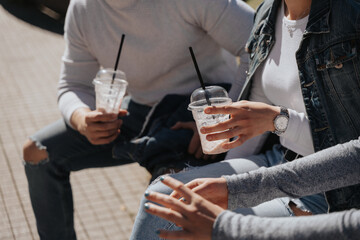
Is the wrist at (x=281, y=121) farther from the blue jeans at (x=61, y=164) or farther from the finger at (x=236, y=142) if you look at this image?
the blue jeans at (x=61, y=164)

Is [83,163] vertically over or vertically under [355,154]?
under

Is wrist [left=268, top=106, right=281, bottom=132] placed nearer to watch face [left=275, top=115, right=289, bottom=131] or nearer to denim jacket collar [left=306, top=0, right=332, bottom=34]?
watch face [left=275, top=115, right=289, bottom=131]

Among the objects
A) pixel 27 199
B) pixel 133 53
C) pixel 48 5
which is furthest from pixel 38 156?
pixel 48 5

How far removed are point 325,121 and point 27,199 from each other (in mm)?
2624

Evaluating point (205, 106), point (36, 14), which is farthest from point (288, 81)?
point (36, 14)

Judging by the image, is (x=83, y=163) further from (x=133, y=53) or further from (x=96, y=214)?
(x=96, y=214)

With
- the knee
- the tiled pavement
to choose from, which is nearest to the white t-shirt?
the knee

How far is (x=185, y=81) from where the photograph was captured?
106 inches

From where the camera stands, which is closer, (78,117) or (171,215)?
(171,215)

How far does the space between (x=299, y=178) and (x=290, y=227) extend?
13.7 inches

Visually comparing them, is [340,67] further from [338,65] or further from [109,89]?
[109,89]

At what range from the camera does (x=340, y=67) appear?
1873 mm

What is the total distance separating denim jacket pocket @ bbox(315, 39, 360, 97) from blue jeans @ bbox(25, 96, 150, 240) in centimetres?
117

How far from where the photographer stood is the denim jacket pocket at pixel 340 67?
1844 millimetres
